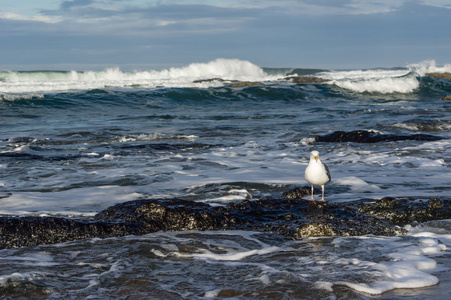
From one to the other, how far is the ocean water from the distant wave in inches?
646

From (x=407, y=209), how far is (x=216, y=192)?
7.57 ft

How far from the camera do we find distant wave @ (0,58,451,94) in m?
34.9

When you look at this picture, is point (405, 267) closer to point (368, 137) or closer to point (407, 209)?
point (407, 209)

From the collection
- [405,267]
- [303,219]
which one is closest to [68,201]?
[303,219]

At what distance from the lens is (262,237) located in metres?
4.64

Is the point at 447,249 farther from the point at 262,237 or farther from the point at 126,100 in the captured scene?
the point at 126,100

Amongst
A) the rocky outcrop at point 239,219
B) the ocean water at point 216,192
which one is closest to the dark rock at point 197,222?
the rocky outcrop at point 239,219

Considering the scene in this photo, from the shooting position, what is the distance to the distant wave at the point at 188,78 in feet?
115

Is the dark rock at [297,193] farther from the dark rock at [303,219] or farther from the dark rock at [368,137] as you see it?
the dark rock at [368,137]

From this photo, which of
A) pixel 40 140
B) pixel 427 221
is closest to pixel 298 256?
pixel 427 221

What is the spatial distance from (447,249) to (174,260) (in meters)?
2.05

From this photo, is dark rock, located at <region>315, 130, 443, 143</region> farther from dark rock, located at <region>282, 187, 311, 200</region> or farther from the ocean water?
dark rock, located at <region>282, 187, 311, 200</region>

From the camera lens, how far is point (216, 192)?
22.1ft

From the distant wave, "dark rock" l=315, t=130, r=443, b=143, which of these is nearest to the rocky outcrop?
"dark rock" l=315, t=130, r=443, b=143
